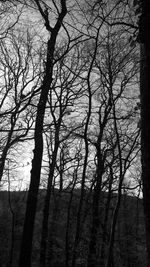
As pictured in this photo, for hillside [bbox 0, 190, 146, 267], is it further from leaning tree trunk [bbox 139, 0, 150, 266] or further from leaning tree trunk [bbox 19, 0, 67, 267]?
leaning tree trunk [bbox 139, 0, 150, 266]

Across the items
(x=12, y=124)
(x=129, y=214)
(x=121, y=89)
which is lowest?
(x=129, y=214)

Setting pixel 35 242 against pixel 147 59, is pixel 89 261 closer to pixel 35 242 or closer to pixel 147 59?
pixel 147 59

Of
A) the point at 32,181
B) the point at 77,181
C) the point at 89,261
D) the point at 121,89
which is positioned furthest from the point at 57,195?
the point at 32,181

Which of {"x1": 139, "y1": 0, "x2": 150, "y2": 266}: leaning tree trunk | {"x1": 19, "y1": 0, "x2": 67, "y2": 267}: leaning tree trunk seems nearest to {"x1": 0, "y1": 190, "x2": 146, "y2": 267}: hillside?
{"x1": 19, "y1": 0, "x2": 67, "y2": 267}: leaning tree trunk

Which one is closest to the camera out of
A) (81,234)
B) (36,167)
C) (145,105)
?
(145,105)

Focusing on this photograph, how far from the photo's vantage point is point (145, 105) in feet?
10.6

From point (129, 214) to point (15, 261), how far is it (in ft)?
50.2

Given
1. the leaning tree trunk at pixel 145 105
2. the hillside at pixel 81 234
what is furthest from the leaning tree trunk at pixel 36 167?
the leaning tree trunk at pixel 145 105

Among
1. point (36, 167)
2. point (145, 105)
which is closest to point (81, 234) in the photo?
point (36, 167)

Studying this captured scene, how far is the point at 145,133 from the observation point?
3.14 m

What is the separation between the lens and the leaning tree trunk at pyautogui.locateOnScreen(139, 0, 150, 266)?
3.04m

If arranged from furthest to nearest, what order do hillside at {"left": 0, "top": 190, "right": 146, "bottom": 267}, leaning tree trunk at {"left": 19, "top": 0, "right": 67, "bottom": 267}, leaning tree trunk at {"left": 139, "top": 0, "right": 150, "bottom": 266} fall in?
1. hillside at {"left": 0, "top": 190, "right": 146, "bottom": 267}
2. leaning tree trunk at {"left": 19, "top": 0, "right": 67, "bottom": 267}
3. leaning tree trunk at {"left": 139, "top": 0, "right": 150, "bottom": 266}

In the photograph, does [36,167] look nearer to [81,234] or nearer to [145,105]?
[145,105]

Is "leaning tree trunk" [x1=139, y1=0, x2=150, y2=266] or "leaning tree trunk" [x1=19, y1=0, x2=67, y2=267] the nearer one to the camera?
"leaning tree trunk" [x1=139, y1=0, x2=150, y2=266]
